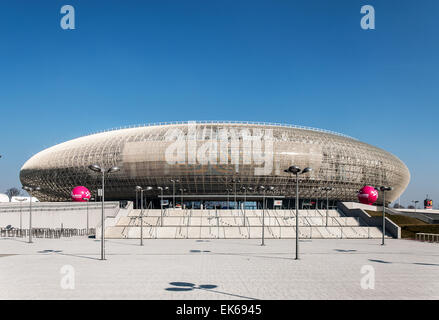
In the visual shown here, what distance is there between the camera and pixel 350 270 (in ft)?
64.2

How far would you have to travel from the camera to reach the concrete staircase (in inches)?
1654

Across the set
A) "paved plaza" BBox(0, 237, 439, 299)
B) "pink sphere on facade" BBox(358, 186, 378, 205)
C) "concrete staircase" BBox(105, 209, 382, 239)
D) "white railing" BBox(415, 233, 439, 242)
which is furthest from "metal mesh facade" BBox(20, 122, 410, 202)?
"paved plaza" BBox(0, 237, 439, 299)

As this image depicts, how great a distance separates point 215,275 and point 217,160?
5396 centimetres

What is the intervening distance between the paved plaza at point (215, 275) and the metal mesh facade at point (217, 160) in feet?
149

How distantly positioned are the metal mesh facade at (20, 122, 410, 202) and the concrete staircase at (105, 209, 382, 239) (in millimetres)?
16782

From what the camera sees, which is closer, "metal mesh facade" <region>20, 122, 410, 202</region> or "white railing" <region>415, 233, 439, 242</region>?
"white railing" <region>415, 233, 439, 242</region>

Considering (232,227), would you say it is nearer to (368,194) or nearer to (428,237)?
(428,237)

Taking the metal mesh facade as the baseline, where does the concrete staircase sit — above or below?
below

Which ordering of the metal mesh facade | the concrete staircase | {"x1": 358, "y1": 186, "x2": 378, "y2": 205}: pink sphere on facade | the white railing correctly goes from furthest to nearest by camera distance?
the metal mesh facade < {"x1": 358, "y1": 186, "x2": 378, "y2": 205}: pink sphere on facade < the concrete staircase < the white railing

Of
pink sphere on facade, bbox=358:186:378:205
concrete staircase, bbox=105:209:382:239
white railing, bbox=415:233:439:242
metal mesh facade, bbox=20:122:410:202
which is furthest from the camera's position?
metal mesh facade, bbox=20:122:410:202

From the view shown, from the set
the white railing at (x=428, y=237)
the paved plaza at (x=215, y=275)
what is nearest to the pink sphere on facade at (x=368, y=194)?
the white railing at (x=428, y=237)

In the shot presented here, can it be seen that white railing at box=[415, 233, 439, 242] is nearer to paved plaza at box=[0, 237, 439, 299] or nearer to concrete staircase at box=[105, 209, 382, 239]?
concrete staircase at box=[105, 209, 382, 239]

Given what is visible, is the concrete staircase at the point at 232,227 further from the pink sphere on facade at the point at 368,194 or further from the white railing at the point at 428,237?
the pink sphere on facade at the point at 368,194
